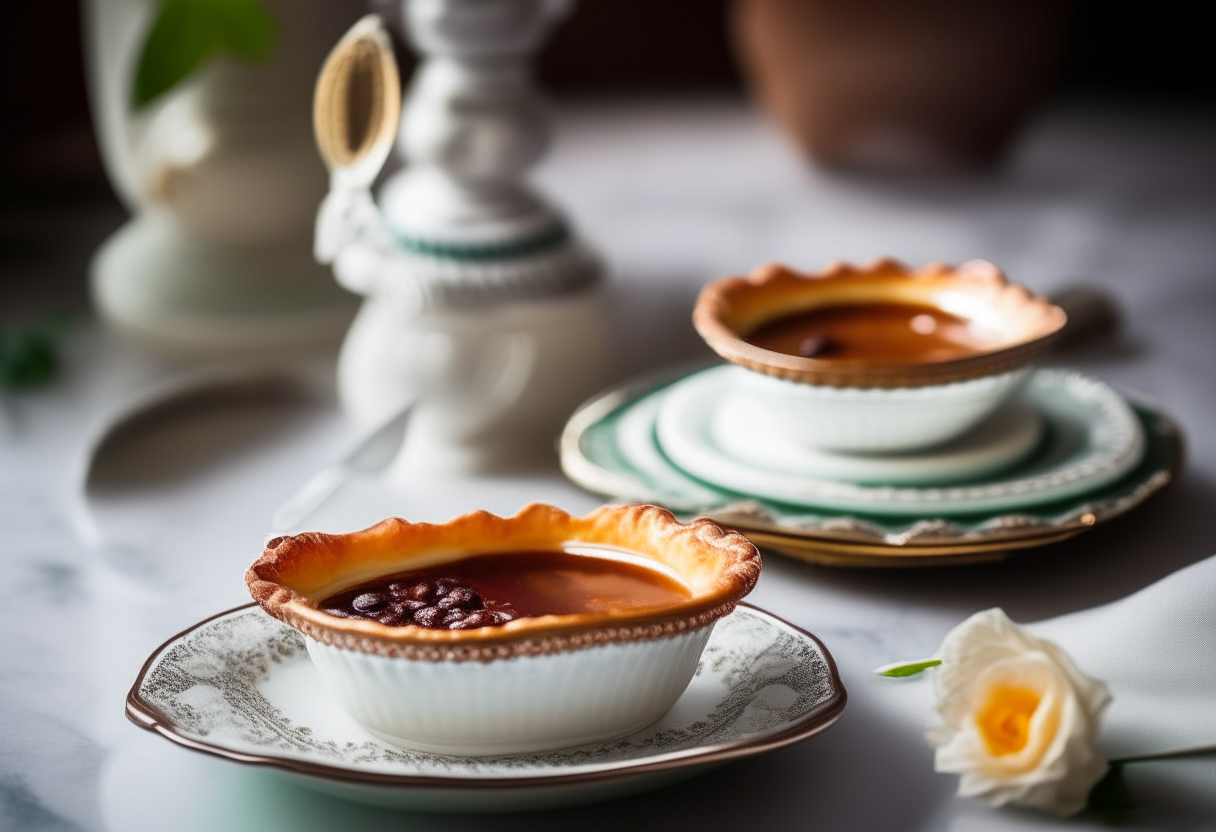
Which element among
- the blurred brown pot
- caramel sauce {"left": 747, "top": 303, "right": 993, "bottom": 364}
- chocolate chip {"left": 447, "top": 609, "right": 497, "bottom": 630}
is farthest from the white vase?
chocolate chip {"left": 447, "top": 609, "right": 497, "bottom": 630}

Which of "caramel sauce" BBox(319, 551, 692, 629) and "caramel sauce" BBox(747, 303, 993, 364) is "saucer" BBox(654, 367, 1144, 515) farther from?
"caramel sauce" BBox(319, 551, 692, 629)

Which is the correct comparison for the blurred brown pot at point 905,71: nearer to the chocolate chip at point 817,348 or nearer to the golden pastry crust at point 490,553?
the chocolate chip at point 817,348

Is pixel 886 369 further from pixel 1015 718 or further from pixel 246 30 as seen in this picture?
pixel 246 30

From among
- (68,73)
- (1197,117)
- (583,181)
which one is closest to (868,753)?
(583,181)

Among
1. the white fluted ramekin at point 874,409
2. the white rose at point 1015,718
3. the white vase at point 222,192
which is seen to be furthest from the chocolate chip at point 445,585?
the white vase at point 222,192

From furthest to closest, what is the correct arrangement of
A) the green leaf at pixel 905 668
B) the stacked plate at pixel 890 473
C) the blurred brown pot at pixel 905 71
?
the blurred brown pot at pixel 905 71
the stacked plate at pixel 890 473
the green leaf at pixel 905 668

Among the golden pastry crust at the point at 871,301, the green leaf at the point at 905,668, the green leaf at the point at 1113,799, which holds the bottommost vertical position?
the green leaf at the point at 1113,799
